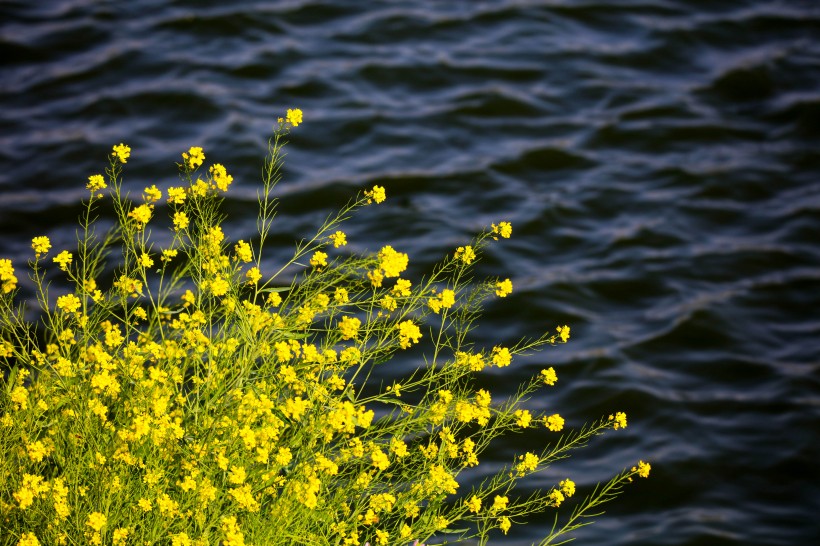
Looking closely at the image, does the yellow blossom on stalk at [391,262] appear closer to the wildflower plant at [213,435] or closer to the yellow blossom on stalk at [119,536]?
the wildflower plant at [213,435]

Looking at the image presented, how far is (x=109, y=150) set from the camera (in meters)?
7.02

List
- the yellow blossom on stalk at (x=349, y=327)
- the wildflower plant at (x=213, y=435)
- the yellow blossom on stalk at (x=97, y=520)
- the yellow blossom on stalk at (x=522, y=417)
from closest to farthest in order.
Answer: the yellow blossom on stalk at (x=97, y=520)
the wildflower plant at (x=213, y=435)
the yellow blossom on stalk at (x=349, y=327)
the yellow blossom on stalk at (x=522, y=417)

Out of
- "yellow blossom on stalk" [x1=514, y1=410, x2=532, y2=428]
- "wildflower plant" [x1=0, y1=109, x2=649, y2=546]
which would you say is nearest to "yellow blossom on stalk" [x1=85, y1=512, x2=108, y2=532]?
"wildflower plant" [x1=0, y1=109, x2=649, y2=546]

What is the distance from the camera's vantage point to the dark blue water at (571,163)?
5.54 metres

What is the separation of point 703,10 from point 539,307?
3.83 meters

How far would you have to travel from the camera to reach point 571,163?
7.32 metres

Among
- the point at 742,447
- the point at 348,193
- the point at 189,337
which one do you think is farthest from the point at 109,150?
the point at 189,337

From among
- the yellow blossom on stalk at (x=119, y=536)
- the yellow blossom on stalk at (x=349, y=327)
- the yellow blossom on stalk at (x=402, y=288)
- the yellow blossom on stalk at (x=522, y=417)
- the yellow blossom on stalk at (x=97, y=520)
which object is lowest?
the yellow blossom on stalk at (x=119, y=536)

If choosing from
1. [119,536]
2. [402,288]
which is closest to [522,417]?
[402,288]

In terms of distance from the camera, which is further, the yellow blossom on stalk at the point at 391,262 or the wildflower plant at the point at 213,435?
the yellow blossom on stalk at the point at 391,262

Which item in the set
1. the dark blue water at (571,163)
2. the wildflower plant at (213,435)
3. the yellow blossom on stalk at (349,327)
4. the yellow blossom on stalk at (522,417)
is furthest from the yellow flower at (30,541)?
the dark blue water at (571,163)

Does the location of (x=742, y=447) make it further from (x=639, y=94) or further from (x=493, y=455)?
(x=639, y=94)

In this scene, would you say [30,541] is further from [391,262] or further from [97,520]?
[391,262]

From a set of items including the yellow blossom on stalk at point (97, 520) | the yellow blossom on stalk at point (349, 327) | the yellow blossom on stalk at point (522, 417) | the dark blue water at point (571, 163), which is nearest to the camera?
the yellow blossom on stalk at point (97, 520)
